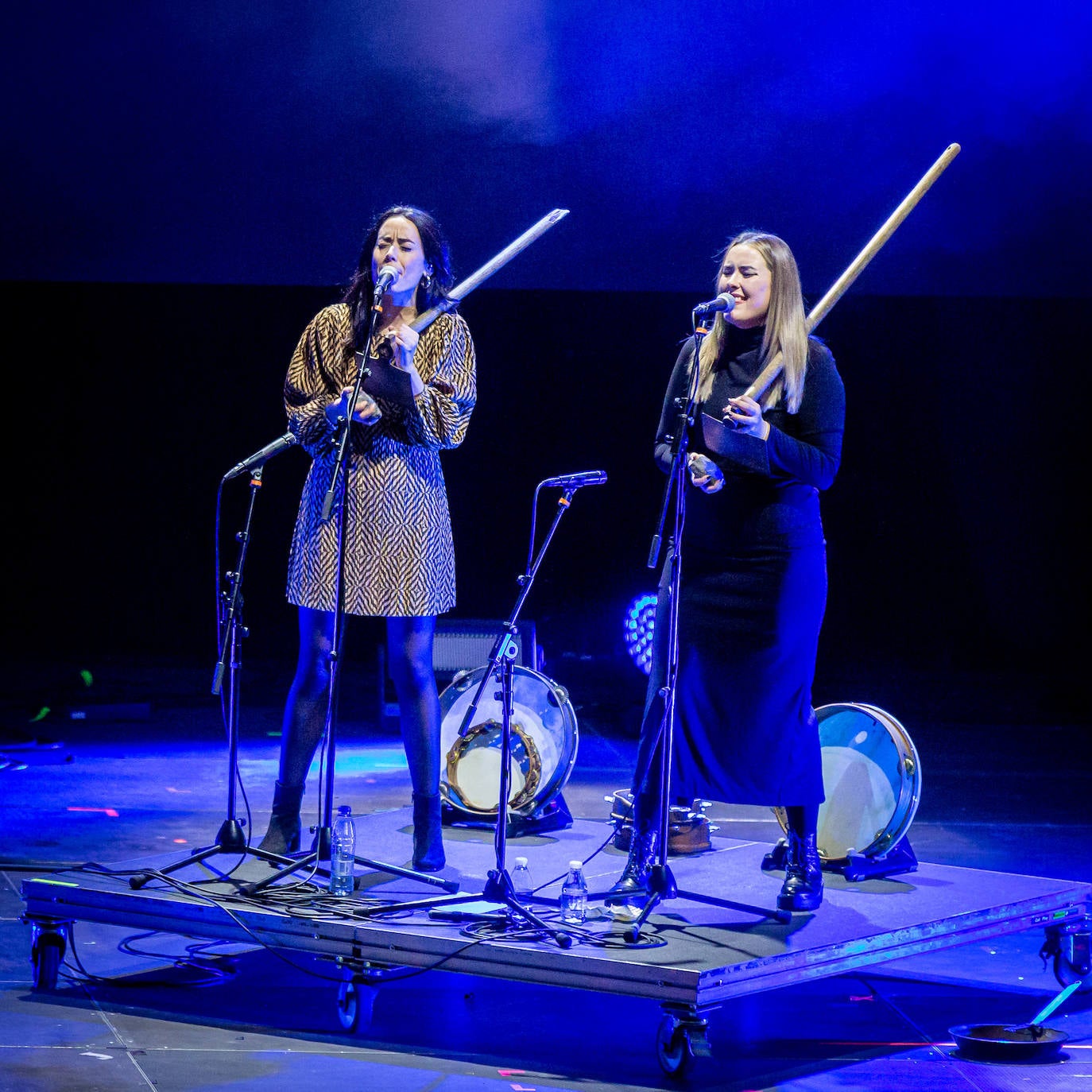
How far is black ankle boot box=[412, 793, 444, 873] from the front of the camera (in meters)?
4.23

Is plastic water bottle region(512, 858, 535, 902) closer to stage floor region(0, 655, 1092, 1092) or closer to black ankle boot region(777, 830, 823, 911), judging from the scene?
stage floor region(0, 655, 1092, 1092)

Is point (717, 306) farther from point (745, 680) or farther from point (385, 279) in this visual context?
point (745, 680)

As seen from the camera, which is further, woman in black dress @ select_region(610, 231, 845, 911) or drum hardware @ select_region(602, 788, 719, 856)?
drum hardware @ select_region(602, 788, 719, 856)

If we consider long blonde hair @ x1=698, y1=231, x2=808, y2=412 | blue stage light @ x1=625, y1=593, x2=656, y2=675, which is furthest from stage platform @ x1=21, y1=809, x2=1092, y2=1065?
blue stage light @ x1=625, y1=593, x2=656, y2=675

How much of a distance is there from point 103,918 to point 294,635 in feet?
24.8

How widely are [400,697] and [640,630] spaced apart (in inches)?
217

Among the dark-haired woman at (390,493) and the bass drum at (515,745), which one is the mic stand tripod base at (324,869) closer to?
the dark-haired woman at (390,493)

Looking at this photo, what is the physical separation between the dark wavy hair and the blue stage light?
5446 mm

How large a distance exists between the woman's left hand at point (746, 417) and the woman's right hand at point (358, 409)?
2.92 feet

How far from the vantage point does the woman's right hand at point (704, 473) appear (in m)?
3.72

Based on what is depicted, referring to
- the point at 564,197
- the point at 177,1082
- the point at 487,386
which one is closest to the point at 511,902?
the point at 177,1082

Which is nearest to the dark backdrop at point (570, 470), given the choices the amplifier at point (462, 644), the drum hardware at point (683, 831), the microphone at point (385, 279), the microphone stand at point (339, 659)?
the amplifier at point (462, 644)

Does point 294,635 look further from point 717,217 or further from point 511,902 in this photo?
point 511,902

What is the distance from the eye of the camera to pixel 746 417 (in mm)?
3674
